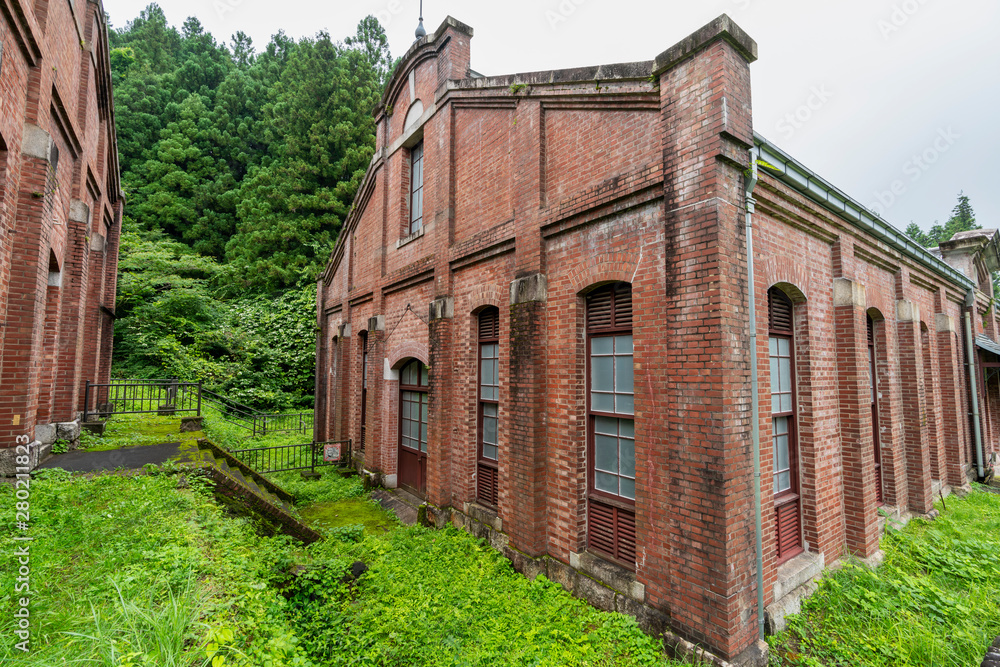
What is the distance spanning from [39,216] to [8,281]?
42.6 inches

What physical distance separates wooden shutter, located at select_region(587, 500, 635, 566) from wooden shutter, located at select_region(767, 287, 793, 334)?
3.13 m

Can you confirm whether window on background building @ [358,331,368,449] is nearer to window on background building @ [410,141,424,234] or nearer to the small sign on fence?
the small sign on fence

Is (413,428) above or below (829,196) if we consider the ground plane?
below

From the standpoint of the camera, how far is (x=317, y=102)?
23781 mm

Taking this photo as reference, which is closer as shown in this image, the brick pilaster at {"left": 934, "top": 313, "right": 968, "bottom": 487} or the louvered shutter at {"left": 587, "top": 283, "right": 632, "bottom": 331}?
the louvered shutter at {"left": 587, "top": 283, "right": 632, "bottom": 331}

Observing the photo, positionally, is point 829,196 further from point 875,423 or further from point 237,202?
point 237,202

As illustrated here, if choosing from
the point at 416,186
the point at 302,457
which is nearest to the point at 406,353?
the point at 416,186

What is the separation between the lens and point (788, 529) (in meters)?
5.72

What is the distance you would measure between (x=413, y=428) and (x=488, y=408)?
3092 mm

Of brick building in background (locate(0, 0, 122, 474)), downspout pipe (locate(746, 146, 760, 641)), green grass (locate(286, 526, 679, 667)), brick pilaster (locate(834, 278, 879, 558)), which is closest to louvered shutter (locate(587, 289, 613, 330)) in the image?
downspout pipe (locate(746, 146, 760, 641))

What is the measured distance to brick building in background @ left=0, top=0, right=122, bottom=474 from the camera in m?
5.78

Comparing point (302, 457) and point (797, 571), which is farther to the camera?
Answer: point (302, 457)

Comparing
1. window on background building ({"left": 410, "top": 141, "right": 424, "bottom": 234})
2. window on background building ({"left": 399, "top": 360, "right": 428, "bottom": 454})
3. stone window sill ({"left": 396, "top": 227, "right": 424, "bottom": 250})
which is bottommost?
window on background building ({"left": 399, "top": 360, "right": 428, "bottom": 454})

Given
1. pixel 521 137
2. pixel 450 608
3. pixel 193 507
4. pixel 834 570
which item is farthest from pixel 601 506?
pixel 521 137
